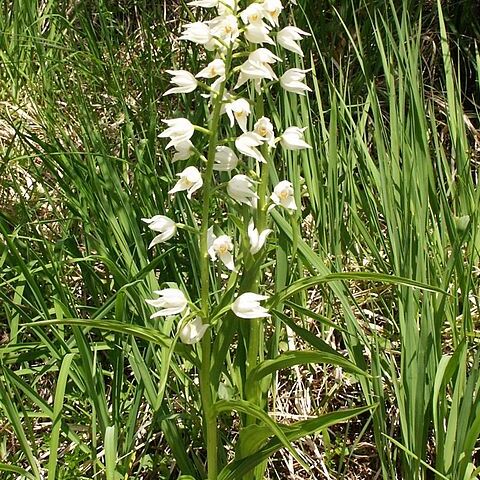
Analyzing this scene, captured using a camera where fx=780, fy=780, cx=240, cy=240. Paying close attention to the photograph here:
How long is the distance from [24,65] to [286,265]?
1.85 metres

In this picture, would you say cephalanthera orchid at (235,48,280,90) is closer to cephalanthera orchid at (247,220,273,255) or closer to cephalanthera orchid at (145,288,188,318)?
Result: cephalanthera orchid at (247,220,273,255)

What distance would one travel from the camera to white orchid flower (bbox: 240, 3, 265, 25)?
1322mm

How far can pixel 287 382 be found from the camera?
190cm

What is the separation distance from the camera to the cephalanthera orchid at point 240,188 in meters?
1.38

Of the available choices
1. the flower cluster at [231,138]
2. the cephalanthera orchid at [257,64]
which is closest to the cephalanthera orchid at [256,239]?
the flower cluster at [231,138]

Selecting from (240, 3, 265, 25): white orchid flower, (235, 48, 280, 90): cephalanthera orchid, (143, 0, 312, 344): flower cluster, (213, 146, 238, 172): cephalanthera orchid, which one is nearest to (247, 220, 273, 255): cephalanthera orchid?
(143, 0, 312, 344): flower cluster

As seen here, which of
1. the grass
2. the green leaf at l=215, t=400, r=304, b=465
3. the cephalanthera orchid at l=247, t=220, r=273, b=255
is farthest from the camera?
the grass

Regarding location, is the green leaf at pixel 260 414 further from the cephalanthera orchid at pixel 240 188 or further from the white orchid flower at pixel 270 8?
the white orchid flower at pixel 270 8

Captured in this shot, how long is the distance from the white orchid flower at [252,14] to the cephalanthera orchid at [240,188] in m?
0.27

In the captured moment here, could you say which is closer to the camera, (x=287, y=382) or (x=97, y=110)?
(x=287, y=382)

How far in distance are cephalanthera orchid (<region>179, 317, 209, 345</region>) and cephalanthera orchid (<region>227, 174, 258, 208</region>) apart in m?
0.24

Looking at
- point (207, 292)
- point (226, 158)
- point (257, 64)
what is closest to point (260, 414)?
point (207, 292)

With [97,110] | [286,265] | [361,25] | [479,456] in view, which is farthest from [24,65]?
[479,456]

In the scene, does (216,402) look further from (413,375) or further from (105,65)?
(105,65)
